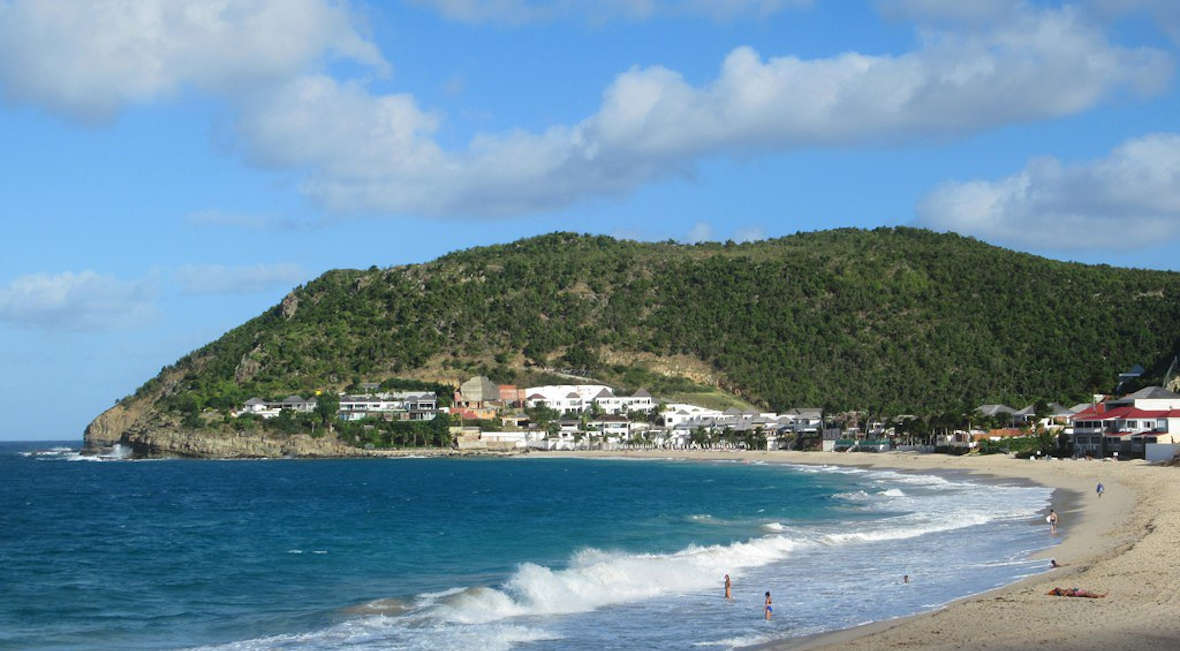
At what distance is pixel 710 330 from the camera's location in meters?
154

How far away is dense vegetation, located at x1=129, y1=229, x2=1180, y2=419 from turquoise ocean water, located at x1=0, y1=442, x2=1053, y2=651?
7433cm

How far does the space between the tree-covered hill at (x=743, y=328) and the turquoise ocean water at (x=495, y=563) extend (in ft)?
247

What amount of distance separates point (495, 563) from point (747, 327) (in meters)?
122

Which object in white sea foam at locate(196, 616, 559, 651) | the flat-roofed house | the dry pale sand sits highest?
the flat-roofed house

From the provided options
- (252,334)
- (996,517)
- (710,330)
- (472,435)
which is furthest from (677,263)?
(996,517)

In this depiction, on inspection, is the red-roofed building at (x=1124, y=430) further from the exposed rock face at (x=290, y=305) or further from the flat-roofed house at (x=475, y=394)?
the exposed rock face at (x=290, y=305)

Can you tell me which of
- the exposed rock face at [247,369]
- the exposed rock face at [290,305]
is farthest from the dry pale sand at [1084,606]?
the exposed rock face at [290,305]

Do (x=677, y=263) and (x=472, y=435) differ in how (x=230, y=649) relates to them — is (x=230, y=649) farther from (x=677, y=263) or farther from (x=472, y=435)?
(x=677, y=263)

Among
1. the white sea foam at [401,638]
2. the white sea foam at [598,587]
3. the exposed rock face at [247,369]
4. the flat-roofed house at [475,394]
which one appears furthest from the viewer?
the exposed rock face at [247,369]

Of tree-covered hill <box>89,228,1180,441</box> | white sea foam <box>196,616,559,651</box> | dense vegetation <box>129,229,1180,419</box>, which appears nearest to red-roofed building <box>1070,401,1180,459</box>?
dense vegetation <box>129,229,1180,419</box>

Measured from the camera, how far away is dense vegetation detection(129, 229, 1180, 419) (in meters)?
138

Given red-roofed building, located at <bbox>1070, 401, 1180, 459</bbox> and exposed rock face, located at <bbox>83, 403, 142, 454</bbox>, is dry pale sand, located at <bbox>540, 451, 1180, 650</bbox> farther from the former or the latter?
exposed rock face, located at <bbox>83, 403, 142, 454</bbox>

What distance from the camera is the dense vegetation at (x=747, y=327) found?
137500 millimetres

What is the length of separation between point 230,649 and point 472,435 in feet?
354
